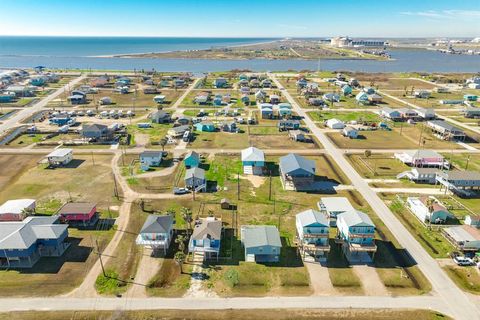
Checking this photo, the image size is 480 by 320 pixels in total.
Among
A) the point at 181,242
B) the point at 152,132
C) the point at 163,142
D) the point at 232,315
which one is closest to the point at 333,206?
the point at 181,242

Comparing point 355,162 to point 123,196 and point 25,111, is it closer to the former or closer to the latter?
point 123,196

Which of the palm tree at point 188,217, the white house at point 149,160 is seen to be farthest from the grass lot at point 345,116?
the palm tree at point 188,217

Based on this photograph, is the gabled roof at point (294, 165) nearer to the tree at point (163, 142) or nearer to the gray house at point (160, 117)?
the tree at point (163, 142)

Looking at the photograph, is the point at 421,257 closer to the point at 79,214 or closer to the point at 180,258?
the point at 180,258

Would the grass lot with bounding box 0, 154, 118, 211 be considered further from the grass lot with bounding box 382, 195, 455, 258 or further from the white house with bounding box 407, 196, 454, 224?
the white house with bounding box 407, 196, 454, 224

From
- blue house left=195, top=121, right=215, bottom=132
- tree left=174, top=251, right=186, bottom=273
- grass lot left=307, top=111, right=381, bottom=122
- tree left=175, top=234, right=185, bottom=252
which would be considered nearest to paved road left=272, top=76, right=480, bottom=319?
tree left=174, top=251, right=186, bottom=273

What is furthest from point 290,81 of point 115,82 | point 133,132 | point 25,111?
point 25,111
